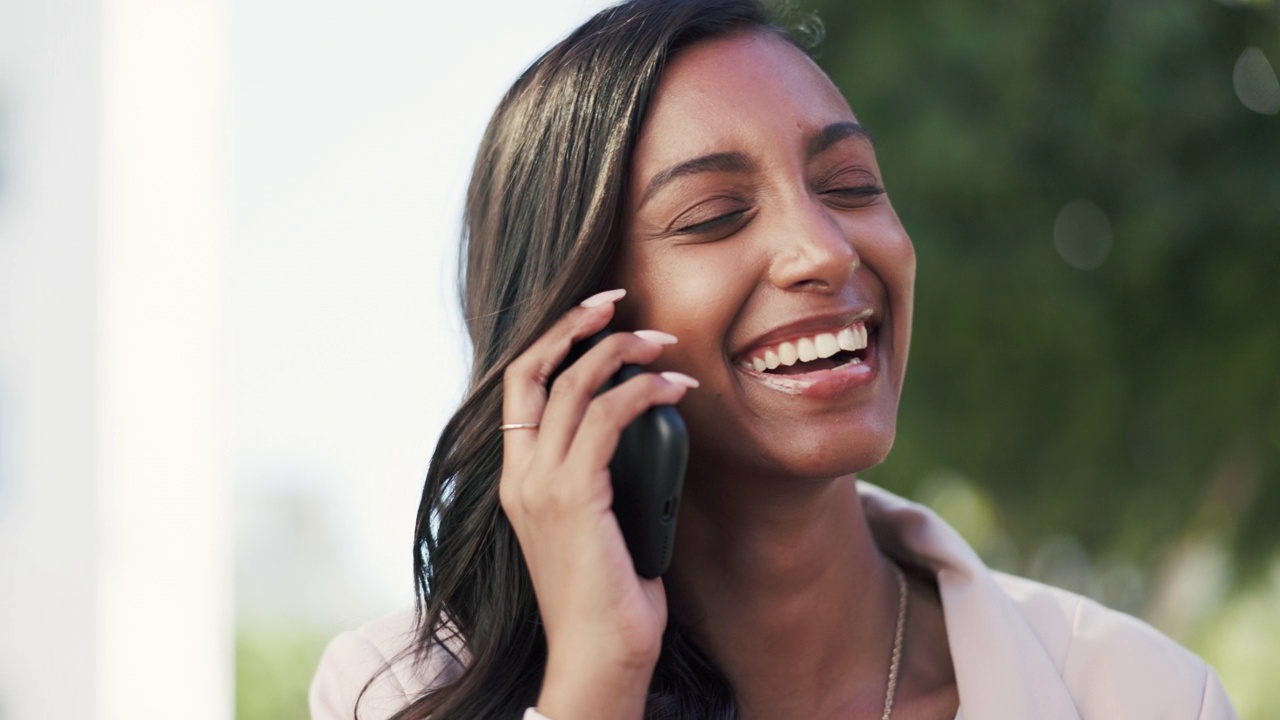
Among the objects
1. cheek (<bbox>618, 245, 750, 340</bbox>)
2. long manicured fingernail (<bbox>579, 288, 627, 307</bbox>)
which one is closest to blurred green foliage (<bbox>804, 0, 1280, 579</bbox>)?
cheek (<bbox>618, 245, 750, 340</bbox>)

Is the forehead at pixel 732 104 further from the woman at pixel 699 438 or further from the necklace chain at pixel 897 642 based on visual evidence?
the necklace chain at pixel 897 642

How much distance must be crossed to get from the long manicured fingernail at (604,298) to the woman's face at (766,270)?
0.33ft

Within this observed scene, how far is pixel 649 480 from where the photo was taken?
2.20 metres

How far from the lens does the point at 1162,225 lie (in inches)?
221

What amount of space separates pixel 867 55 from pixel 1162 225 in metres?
1.44

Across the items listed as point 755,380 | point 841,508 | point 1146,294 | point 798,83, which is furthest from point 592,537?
point 1146,294

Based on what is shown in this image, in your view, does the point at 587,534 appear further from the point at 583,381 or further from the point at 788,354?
the point at 788,354

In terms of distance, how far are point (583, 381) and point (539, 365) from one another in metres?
0.15

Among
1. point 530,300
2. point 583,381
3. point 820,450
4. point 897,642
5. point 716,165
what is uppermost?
point 716,165

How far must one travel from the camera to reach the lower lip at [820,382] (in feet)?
7.57

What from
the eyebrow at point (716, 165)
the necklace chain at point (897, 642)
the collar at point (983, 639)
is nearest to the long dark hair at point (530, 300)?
the eyebrow at point (716, 165)

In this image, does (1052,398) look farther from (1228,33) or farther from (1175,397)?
(1228,33)

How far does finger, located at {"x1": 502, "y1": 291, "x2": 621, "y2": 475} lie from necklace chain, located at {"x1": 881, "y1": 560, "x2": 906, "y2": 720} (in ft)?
2.97

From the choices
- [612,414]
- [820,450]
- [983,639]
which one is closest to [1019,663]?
[983,639]
